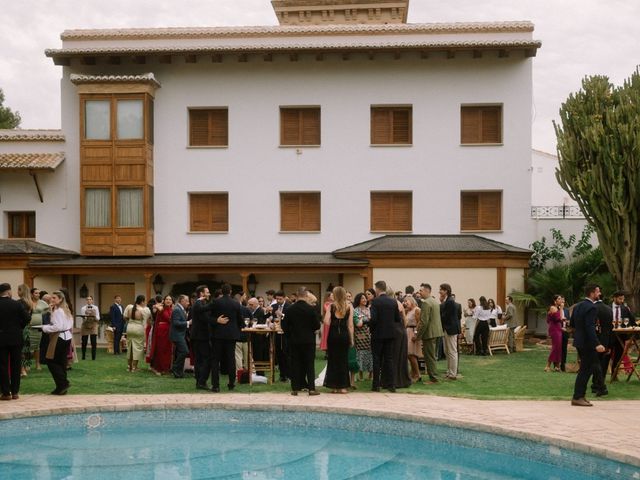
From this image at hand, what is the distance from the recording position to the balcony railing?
2817 centimetres

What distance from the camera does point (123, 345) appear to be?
23.2m

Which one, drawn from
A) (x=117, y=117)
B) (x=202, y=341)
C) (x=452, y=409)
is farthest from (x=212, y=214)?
(x=452, y=409)

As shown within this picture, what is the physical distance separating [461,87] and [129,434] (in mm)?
19282

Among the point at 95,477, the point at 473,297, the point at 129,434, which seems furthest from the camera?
the point at 473,297

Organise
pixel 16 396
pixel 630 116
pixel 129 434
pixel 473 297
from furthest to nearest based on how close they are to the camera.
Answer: pixel 473 297, pixel 630 116, pixel 16 396, pixel 129 434

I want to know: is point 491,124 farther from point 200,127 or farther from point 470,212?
point 200,127

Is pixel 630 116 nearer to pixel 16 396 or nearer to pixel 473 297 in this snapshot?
pixel 473 297

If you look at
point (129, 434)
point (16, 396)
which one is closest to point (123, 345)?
point (16, 396)

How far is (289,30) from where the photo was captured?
90.1ft

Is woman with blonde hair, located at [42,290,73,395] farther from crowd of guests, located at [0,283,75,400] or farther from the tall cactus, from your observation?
the tall cactus

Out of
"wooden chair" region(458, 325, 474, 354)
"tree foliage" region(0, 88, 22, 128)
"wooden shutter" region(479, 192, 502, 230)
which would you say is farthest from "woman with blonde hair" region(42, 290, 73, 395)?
"tree foliage" region(0, 88, 22, 128)

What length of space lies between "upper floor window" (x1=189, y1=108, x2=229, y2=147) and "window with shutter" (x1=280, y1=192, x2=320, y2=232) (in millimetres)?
2997

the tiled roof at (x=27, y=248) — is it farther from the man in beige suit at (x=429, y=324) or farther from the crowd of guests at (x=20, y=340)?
the man in beige suit at (x=429, y=324)

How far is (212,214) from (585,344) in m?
17.7
